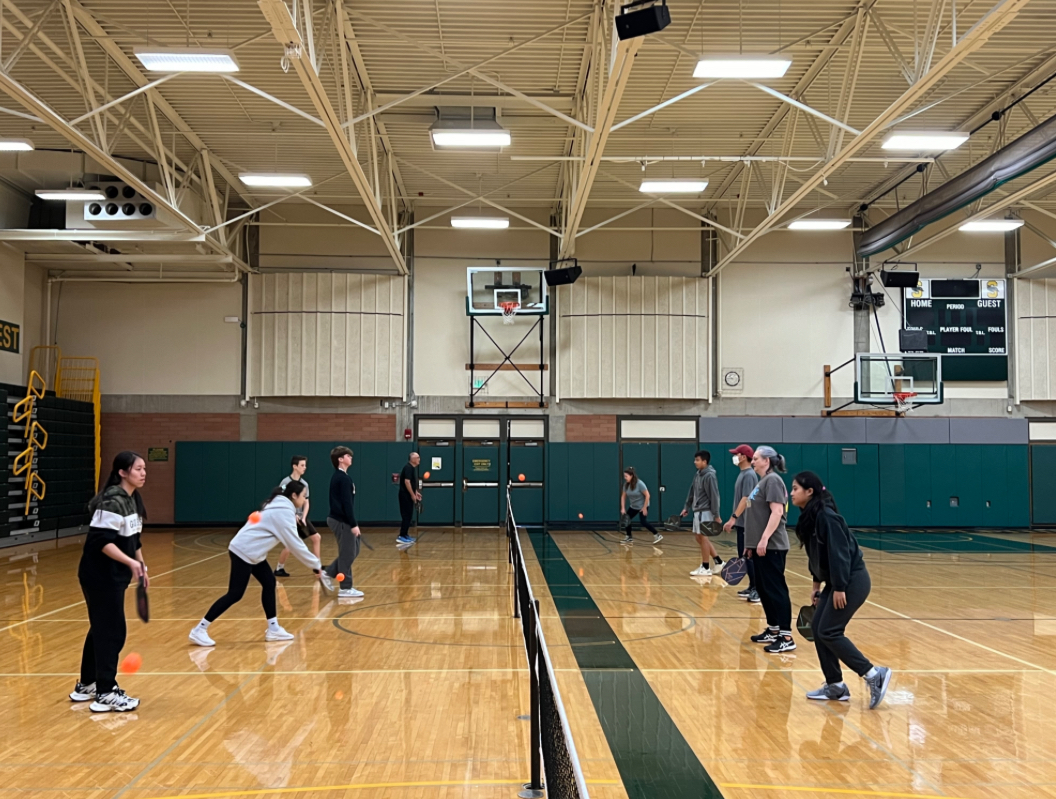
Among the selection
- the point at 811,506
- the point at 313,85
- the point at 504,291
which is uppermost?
the point at 313,85

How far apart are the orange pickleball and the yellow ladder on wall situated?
15593 millimetres

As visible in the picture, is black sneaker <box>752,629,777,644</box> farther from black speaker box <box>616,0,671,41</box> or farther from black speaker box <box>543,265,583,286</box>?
black speaker box <box>543,265,583,286</box>

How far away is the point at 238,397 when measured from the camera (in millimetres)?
22281

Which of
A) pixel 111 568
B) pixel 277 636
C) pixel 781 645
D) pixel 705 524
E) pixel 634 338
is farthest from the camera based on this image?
pixel 634 338

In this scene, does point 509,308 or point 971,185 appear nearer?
point 971,185

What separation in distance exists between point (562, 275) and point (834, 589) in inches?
604

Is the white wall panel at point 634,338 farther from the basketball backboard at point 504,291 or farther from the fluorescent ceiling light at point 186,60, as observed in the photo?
the fluorescent ceiling light at point 186,60

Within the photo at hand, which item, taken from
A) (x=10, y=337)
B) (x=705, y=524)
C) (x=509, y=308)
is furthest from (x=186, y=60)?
(x=10, y=337)

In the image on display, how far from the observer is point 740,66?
1133cm

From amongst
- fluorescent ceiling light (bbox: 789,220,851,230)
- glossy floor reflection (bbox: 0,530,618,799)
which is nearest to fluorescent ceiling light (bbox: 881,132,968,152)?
fluorescent ceiling light (bbox: 789,220,851,230)

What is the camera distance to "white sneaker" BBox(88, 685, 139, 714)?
6.25 meters

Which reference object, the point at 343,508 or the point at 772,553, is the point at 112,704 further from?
the point at 772,553

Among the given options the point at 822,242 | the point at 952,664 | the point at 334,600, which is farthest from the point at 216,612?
the point at 822,242

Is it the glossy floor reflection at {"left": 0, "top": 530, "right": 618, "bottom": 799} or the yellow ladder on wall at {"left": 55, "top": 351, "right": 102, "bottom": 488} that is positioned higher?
the yellow ladder on wall at {"left": 55, "top": 351, "right": 102, "bottom": 488}
